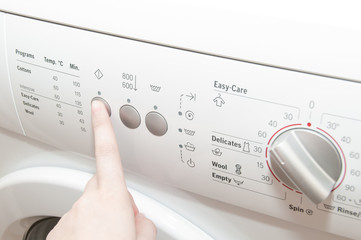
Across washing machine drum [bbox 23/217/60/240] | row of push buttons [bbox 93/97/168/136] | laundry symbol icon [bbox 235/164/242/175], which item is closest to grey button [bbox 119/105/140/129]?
row of push buttons [bbox 93/97/168/136]

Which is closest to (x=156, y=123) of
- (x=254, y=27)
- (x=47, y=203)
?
(x=254, y=27)

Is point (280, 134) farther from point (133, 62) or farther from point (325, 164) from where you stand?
point (133, 62)

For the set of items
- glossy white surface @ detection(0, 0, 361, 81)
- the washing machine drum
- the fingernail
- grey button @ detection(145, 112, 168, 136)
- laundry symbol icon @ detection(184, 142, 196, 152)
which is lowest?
the washing machine drum

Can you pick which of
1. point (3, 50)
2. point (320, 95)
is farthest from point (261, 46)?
point (3, 50)

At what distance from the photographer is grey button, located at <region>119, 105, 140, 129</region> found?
404 millimetres

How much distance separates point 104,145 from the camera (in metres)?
0.41

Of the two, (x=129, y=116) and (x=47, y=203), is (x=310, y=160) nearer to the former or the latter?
(x=129, y=116)

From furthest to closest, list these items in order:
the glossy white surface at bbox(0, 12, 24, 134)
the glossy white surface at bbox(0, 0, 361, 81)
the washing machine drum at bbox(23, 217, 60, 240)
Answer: the washing machine drum at bbox(23, 217, 60, 240)
the glossy white surface at bbox(0, 12, 24, 134)
the glossy white surface at bbox(0, 0, 361, 81)

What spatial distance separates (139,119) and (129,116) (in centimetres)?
1

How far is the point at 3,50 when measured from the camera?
17.9 inches

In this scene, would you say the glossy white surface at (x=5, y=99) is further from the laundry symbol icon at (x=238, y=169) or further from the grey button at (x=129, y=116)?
the laundry symbol icon at (x=238, y=169)

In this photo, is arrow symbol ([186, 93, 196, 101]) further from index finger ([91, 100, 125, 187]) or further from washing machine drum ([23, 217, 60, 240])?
washing machine drum ([23, 217, 60, 240])

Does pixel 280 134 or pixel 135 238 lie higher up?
pixel 280 134

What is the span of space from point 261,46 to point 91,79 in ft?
0.55
